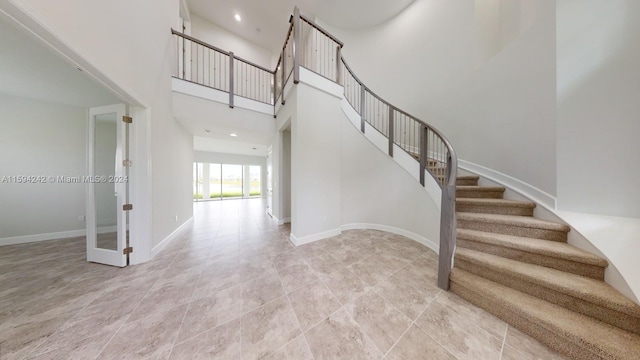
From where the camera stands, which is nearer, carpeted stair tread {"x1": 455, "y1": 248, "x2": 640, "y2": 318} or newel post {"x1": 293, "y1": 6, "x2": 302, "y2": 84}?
carpeted stair tread {"x1": 455, "y1": 248, "x2": 640, "y2": 318}

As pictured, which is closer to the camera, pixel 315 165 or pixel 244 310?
pixel 244 310

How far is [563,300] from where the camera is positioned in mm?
1365

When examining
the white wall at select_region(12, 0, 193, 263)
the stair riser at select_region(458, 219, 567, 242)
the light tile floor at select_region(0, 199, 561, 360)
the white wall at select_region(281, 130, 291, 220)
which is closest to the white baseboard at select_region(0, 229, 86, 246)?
the light tile floor at select_region(0, 199, 561, 360)

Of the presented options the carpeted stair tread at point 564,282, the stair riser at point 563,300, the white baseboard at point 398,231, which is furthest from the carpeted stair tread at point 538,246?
the white baseboard at point 398,231

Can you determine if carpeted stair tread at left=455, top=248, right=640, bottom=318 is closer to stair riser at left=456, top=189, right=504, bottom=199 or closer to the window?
stair riser at left=456, top=189, right=504, bottom=199

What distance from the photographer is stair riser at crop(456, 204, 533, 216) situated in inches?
89.2

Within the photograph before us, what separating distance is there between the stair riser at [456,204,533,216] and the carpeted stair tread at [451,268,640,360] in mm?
1130

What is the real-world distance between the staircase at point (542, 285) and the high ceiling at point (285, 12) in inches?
215

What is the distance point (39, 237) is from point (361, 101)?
6.83 meters

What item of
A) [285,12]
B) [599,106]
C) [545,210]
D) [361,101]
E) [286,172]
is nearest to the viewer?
[599,106]

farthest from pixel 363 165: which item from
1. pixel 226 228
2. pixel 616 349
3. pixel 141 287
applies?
pixel 141 287

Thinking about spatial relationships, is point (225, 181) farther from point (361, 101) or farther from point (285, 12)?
point (361, 101)

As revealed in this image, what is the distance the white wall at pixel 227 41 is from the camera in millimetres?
5160

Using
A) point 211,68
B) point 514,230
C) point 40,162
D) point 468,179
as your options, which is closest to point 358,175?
point 468,179
